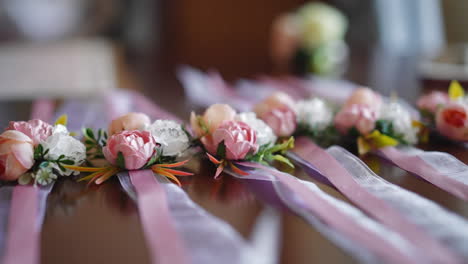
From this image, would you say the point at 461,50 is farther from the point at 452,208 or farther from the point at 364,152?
the point at 452,208

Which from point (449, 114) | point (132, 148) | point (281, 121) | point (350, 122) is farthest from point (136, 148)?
point (449, 114)

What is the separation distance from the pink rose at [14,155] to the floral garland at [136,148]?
52 mm

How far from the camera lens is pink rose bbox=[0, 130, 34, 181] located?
0.60 metres

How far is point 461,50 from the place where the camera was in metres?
1.67

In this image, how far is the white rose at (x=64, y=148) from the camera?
62 cm

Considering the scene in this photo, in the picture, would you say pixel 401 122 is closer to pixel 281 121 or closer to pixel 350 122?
pixel 350 122

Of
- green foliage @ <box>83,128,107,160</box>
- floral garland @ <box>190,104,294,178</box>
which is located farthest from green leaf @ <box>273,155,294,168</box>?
green foliage @ <box>83,128,107,160</box>

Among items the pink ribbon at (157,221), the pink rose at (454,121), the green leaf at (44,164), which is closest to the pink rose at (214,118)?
the pink ribbon at (157,221)

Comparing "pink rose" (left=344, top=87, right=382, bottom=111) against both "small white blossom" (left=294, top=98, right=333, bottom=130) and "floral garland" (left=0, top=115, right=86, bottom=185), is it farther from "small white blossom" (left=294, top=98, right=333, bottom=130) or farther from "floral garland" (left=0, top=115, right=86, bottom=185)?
"floral garland" (left=0, top=115, right=86, bottom=185)

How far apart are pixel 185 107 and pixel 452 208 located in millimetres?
763

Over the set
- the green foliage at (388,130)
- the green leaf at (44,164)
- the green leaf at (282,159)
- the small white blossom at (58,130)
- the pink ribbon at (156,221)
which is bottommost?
the pink ribbon at (156,221)

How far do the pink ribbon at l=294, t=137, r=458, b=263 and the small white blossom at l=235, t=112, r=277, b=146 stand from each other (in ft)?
0.23

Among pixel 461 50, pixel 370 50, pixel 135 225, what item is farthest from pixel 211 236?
pixel 370 50

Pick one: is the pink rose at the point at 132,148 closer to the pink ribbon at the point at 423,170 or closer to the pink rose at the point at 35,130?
the pink rose at the point at 35,130
